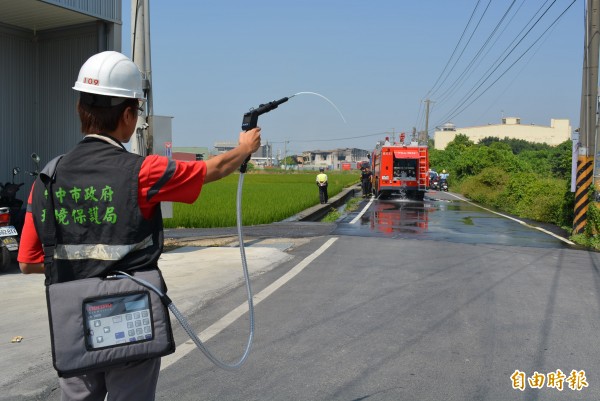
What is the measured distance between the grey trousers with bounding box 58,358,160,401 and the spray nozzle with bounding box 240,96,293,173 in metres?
0.90

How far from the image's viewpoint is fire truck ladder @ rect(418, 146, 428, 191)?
3134cm

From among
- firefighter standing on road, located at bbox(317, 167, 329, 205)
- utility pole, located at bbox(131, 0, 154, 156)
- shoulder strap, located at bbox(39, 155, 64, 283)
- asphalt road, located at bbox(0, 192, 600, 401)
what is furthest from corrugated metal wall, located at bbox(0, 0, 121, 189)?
firefighter standing on road, located at bbox(317, 167, 329, 205)

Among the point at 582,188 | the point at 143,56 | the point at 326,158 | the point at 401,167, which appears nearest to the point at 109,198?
the point at 143,56

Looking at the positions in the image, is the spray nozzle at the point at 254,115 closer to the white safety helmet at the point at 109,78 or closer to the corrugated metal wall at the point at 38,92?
the white safety helmet at the point at 109,78

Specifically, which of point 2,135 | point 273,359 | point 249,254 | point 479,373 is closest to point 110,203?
point 273,359

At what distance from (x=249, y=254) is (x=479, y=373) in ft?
21.4

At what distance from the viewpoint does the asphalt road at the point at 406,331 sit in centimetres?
444

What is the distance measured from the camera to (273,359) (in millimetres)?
5000

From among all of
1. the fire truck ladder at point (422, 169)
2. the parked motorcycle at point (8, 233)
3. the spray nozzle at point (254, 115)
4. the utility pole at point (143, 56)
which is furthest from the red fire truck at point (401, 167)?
the spray nozzle at point (254, 115)

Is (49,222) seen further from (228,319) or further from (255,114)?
(228,319)

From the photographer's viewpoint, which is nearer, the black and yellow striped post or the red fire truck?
the black and yellow striped post

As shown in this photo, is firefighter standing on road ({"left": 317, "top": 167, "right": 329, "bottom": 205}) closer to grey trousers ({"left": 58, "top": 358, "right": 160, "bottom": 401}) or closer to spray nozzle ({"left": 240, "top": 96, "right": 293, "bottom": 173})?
spray nozzle ({"left": 240, "top": 96, "right": 293, "bottom": 173})

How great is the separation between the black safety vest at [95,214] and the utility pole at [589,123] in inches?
565

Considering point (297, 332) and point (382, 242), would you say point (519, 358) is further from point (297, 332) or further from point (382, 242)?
point (382, 242)
